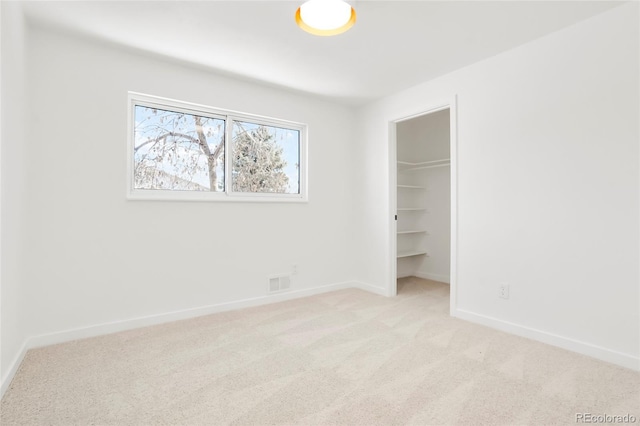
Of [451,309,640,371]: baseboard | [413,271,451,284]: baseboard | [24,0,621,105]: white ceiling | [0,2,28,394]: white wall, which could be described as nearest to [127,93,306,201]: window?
[24,0,621,105]: white ceiling

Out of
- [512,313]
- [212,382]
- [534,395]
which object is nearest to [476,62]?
[512,313]

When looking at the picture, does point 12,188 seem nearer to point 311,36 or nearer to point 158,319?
point 158,319

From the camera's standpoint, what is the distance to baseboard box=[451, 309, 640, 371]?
2.11 metres

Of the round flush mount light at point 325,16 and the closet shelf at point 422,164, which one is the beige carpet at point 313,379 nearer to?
the round flush mount light at point 325,16

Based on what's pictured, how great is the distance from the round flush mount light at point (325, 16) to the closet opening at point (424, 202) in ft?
8.80

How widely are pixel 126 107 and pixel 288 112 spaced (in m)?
1.61

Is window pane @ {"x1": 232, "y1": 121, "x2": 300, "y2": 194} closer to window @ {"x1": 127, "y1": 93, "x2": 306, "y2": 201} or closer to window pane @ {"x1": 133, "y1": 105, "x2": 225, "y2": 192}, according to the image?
window @ {"x1": 127, "y1": 93, "x2": 306, "y2": 201}

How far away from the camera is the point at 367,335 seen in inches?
103

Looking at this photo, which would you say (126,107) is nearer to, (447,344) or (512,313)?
(447,344)

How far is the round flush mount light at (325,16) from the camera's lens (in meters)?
1.96

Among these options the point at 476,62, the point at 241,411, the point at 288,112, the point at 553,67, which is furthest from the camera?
the point at 288,112

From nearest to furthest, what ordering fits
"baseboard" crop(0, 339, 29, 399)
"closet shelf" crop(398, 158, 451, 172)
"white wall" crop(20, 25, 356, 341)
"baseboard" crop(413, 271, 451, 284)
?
1. "baseboard" crop(0, 339, 29, 399)
2. "white wall" crop(20, 25, 356, 341)
3. "closet shelf" crop(398, 158, 451, 172)
4. "baseboard" crop(413, 271, 451, 284)

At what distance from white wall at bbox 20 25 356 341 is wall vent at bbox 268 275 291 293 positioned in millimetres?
92

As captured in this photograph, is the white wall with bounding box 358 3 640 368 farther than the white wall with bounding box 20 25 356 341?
No
